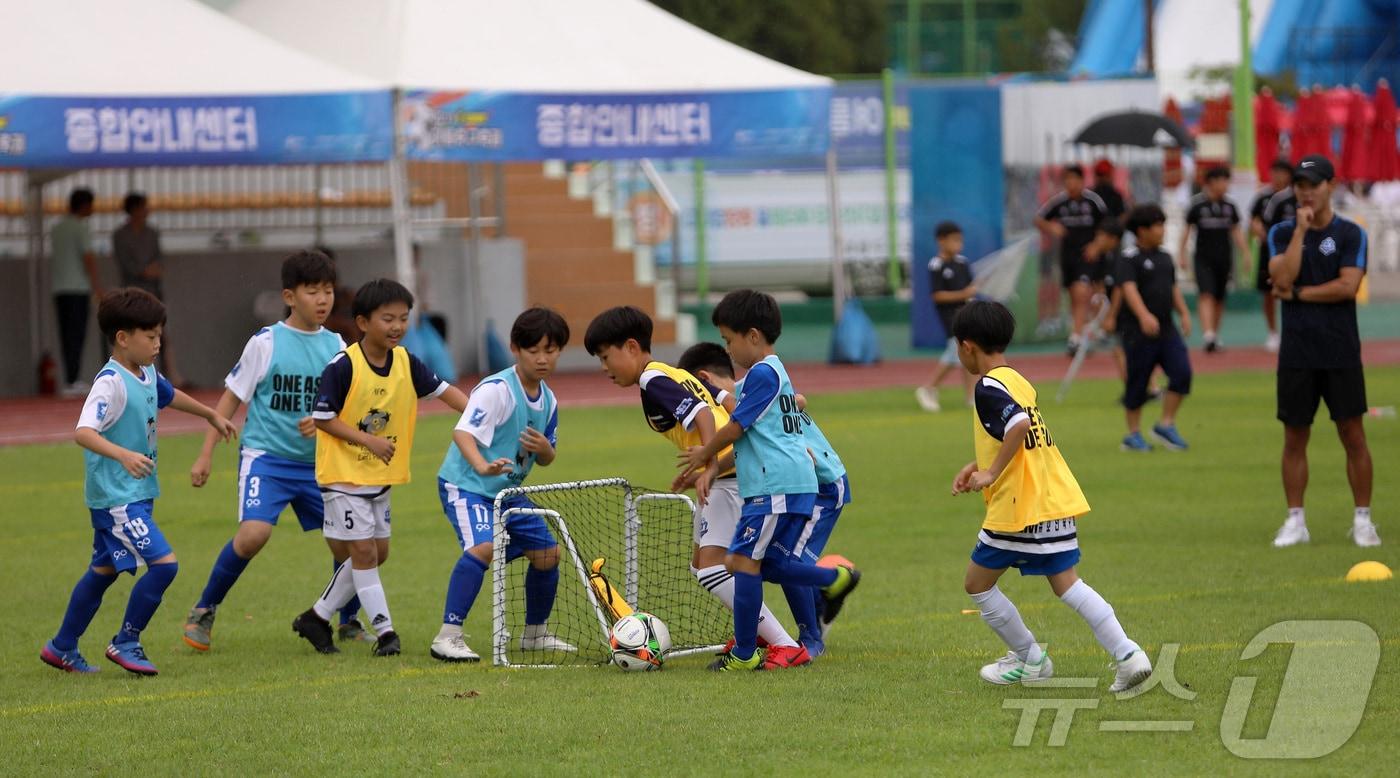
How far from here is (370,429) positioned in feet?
26.9

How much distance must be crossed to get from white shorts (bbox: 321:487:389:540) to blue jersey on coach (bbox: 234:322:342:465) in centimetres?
43

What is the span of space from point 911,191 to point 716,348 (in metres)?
18.4

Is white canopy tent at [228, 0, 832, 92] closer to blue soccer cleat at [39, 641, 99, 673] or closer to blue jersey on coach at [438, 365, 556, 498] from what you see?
blue jersey on coach at [438, 365, 556, 498]

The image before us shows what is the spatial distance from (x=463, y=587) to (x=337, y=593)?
3.07ft

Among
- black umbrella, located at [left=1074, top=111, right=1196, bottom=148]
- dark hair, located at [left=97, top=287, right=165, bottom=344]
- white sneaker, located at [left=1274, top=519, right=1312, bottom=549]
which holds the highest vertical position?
black umbrella, located at [left=1074, top=111, right=1196, bottom=148]

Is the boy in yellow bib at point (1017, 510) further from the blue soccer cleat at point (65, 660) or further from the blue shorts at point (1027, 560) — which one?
the blue soccer cleat at point (65, 660)

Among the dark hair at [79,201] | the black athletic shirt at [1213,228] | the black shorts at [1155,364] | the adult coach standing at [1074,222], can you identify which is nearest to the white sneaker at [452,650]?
the black shorts at [1155,364]

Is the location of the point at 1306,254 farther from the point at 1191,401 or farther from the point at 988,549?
→ the point at 1191,401

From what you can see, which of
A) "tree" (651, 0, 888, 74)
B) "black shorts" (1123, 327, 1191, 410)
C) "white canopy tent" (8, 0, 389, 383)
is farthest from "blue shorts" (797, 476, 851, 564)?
"tree" (651, 0, 888, 74)

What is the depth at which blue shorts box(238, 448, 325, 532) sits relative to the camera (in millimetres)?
8531

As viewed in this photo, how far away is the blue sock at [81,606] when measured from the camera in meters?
8.02

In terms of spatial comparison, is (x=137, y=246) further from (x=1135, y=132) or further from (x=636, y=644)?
(x=636, y=644)

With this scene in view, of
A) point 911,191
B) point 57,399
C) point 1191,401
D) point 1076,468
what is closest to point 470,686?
point 1076,468

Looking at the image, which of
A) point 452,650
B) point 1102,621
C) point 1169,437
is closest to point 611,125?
point 1169,437
